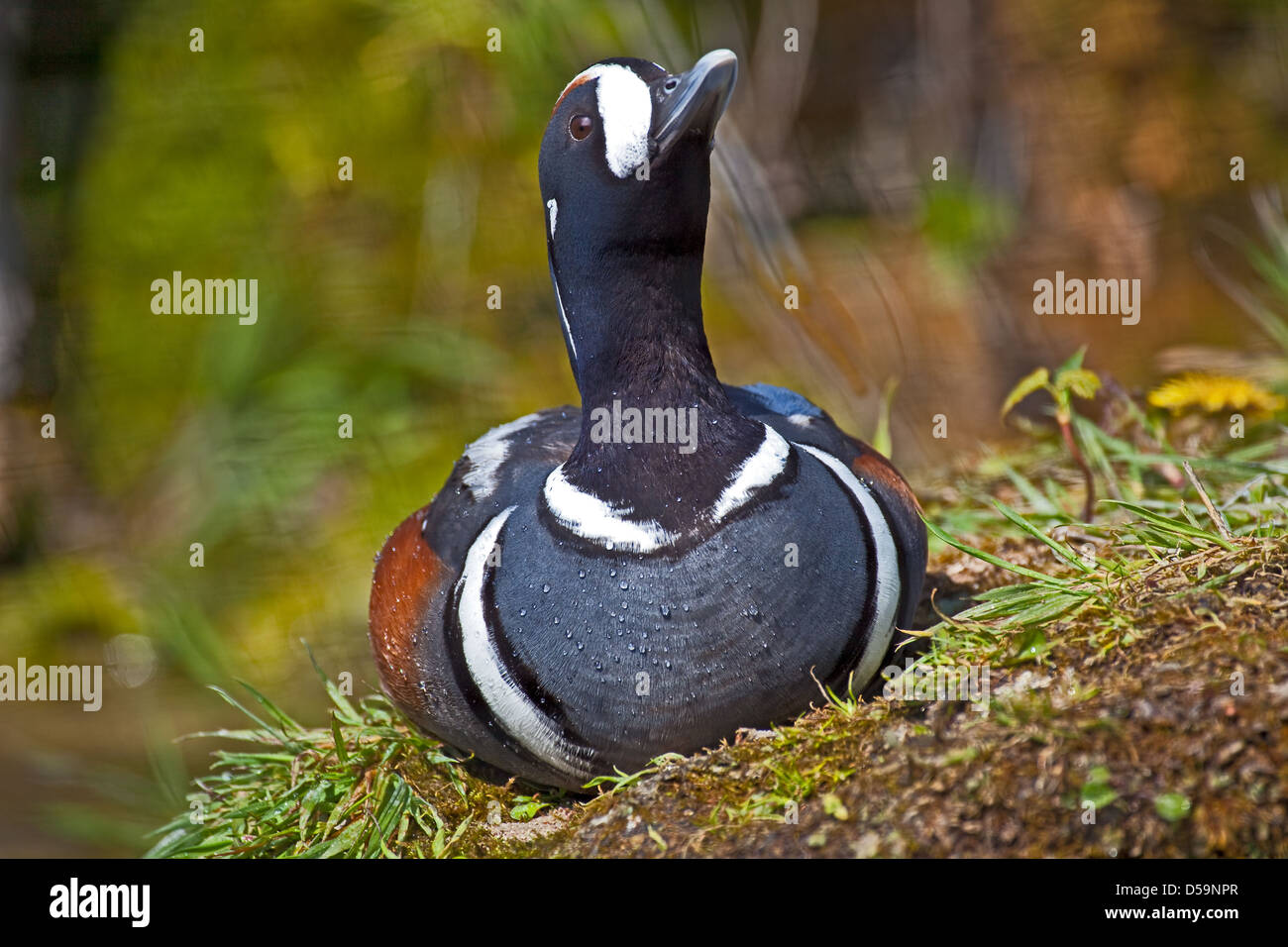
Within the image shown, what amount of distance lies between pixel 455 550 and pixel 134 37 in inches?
182

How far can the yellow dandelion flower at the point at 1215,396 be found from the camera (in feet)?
13.0

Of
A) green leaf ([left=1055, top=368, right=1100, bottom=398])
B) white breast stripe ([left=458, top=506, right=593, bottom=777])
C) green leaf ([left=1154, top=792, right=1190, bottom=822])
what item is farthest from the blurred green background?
green leaf ([left=1154, top=792, right=1190, bottom=822])

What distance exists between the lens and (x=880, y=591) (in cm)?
278

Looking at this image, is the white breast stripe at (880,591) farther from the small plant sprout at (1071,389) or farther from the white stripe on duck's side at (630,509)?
the small plant sprout at (1071,389)

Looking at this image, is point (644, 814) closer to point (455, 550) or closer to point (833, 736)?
point (833, 736)

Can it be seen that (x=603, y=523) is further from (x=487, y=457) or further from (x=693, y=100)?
(x=693, y=100)

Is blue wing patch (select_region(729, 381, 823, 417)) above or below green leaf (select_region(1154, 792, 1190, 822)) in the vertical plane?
above

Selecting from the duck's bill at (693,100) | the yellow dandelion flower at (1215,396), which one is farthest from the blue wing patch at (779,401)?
the yellow dandelion flower at (1215,396)

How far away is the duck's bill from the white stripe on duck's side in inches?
28.1

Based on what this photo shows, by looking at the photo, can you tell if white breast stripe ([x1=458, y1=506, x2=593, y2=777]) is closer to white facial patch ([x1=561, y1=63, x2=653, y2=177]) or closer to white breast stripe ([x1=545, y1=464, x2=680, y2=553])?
white breast stripe ([x1=545, y1=464, x2=680, y2=553])

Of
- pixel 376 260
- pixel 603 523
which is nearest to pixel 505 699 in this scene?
pixel 603 523

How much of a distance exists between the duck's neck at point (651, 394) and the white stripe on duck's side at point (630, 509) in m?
0.02

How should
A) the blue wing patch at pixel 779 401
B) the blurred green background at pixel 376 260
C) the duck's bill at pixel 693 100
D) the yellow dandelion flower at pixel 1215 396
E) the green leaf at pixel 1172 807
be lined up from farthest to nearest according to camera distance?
the blurred green background at pixel 376 260, the yellow dandelion flower at pixel 1215 396, the blue wing patch at pixel 779 401, the duck's bill at pixel 693 100, the green leaf at pixel 1172 807

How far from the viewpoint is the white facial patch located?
2646 mm
